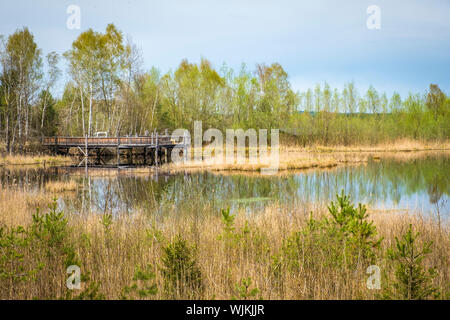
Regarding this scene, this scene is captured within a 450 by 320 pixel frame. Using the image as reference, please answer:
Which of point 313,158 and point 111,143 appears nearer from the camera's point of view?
point 313,158

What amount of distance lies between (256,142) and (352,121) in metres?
11.0

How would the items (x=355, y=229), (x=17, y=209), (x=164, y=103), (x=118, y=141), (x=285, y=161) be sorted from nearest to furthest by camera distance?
(x=355, y=229)
(x=17, y=209)
(x=285, y=161)
(x=118, y=141)
(x=164, y=103)

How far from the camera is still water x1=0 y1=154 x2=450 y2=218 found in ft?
38.2

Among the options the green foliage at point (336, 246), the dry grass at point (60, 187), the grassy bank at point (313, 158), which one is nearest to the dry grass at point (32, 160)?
the grassy bank at point (313, 158)

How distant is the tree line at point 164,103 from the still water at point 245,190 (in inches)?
548

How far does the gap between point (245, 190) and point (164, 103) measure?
28546 mm

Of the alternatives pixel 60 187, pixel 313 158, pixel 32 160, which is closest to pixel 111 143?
pixel 32 160

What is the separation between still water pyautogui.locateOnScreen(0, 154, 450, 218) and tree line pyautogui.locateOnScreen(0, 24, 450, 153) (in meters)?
13.9

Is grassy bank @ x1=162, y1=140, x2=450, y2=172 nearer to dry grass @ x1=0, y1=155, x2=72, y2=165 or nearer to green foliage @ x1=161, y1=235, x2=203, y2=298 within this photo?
dry grass @ x1=0, y1=155, x2=72, y2=165

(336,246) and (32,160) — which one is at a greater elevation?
(32,160)

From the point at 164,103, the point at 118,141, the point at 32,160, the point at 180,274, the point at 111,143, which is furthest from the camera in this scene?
the point at 164,103

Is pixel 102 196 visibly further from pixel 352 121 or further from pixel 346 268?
pixel 352 121

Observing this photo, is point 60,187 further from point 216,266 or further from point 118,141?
point 118,141

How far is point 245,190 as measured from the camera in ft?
53.7
